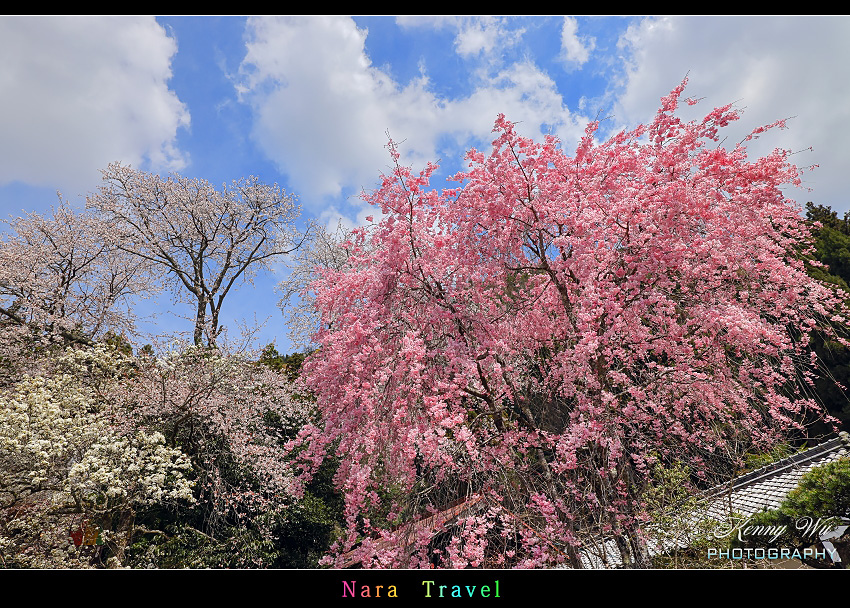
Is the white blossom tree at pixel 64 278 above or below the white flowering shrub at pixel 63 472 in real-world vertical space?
above

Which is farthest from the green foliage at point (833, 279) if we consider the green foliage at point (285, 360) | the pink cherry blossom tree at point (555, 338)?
the green foliage at point (285, 360)

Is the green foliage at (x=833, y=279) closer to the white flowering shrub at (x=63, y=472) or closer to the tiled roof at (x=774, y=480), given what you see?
the tiled roof at (x=774, y=480)

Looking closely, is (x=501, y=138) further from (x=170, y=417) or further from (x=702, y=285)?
(x=170, y=417)

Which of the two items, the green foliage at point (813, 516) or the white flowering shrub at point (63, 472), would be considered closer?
the green foliage at point (813, 516)

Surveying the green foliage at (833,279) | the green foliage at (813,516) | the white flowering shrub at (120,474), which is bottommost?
the green foliage at (813,516)

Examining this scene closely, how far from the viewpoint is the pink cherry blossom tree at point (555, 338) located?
12.5 feet

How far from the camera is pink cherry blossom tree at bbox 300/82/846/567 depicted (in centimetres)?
382

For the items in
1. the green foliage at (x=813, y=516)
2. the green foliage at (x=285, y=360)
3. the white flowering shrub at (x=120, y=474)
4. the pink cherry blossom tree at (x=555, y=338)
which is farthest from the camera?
the green foliage at (x=285, y=360)

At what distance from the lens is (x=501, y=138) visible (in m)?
4.16

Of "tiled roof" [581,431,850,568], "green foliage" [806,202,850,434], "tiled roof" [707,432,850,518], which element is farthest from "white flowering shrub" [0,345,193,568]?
"green foliage" [806,202,850,434]

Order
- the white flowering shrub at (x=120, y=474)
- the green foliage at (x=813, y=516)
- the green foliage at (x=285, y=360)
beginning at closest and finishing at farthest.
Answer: the green foliage at (x=813, y=516) → the white flowering shrub at (x=120, y=474) → the green foliage at (x=285, y=360)

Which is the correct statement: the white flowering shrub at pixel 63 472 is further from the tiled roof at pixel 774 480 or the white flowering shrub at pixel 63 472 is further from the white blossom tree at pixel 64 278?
the tiled roof at pixel 774 480

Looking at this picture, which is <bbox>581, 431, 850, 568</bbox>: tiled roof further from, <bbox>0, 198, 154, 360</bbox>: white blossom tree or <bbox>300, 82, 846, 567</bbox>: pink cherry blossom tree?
<bbox>0, 198, 154, 360</bbox>: white blossom tree
